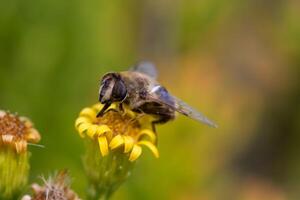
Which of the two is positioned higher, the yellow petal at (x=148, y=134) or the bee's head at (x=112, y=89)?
the bee's head at (x=112, y=89)

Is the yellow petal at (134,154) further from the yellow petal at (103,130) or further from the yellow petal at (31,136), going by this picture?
the yellow petal at (31,136)

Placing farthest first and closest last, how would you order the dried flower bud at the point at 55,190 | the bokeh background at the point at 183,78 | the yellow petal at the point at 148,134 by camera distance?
the bokeh background at the point at 183,78, the yellow petal at the point at 148,134, the dried flower bud at the point at 55,190

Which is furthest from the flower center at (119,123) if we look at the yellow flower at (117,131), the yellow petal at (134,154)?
the yellow petal at (134,154)

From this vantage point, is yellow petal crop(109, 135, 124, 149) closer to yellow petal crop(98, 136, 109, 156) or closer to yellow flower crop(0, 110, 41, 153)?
yellow petal crop(98, 136, 109, 156)

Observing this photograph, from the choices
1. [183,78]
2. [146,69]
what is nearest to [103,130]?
[146,69]

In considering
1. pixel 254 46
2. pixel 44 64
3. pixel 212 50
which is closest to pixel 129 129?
pixel 44 64

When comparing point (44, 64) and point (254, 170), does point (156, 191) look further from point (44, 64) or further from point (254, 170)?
point (254, 170)
